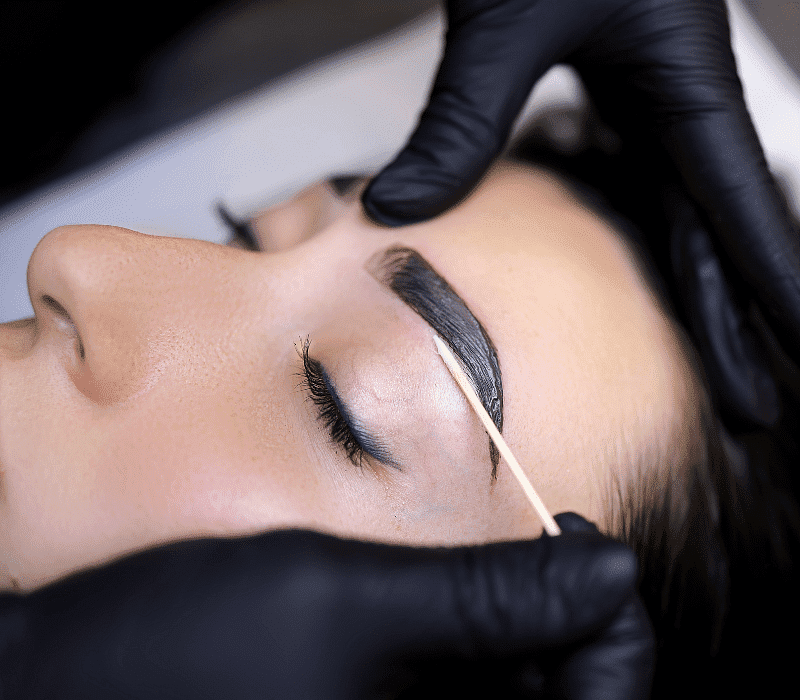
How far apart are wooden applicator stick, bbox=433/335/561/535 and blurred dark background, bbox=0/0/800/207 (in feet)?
3.61

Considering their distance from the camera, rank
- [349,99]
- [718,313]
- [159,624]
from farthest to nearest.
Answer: [349,99], [718,313], [159,624]

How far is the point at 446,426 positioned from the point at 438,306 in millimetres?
134

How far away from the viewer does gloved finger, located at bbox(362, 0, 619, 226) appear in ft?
2.85

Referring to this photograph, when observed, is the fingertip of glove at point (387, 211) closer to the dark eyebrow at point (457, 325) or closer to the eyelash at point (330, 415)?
the dark eyebrow at point (457, 325)

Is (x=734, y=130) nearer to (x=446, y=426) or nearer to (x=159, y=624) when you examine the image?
(x=446, y=426)

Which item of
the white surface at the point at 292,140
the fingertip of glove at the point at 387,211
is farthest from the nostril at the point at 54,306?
the white surface at the point at 292,140

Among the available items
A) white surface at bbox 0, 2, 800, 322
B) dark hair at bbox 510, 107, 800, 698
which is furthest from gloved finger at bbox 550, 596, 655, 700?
white surface at bbox 0, 2, 800, 322

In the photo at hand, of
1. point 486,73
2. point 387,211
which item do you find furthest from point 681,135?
point 387,211

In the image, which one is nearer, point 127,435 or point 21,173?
point 127,435

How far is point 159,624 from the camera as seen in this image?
0.55m

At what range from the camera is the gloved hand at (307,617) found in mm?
546

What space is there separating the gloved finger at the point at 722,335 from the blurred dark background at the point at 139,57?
84 centimetres

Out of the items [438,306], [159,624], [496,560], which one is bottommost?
[496,560]

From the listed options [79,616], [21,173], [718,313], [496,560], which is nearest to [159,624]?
[79,616]
